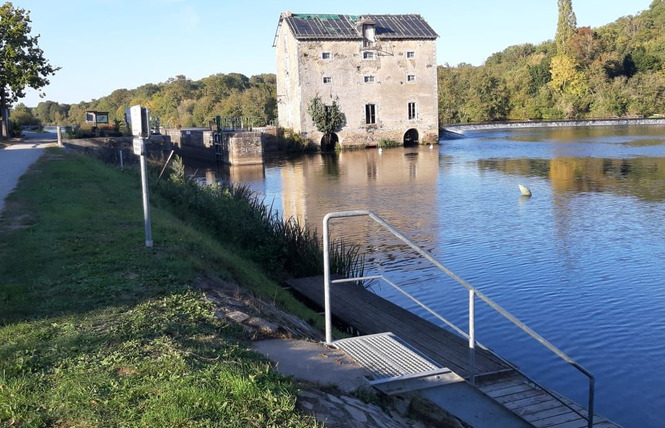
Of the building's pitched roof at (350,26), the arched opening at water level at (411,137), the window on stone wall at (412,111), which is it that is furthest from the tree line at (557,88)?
the window on stone wall at (412,111)

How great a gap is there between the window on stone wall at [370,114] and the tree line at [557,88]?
806 inches

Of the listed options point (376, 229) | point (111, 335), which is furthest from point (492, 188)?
point (111, 335)

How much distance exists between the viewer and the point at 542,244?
1681 cm

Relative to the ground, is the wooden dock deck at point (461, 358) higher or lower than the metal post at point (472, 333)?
lower

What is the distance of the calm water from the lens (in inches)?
375

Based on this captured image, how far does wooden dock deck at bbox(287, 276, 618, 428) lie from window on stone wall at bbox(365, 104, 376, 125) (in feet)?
148

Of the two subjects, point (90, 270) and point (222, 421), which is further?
point (90, 270)

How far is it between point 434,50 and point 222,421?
54.5 metres

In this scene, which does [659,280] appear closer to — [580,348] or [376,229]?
[580,348]

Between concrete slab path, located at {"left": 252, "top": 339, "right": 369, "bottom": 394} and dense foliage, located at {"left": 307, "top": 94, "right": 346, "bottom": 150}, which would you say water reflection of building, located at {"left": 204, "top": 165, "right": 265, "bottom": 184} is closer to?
dense foliage, located at {"left": 307, "top": 94, "right": 346, "bottom": 150}

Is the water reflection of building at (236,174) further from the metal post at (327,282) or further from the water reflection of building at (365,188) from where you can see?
the metal post at (327,282)

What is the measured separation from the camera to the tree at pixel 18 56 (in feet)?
123

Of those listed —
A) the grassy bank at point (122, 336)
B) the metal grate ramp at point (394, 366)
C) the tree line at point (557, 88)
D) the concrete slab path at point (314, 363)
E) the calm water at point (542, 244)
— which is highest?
the tree line at point (557, 88)

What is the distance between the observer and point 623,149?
43.1 meters
